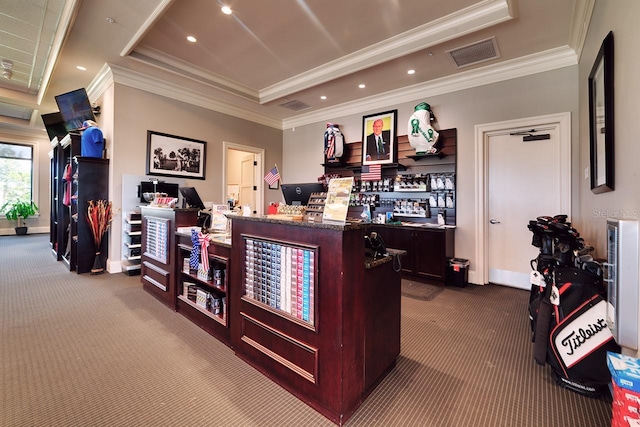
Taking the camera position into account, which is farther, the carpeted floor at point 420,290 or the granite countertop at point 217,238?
the carpeted floor at point 420,290

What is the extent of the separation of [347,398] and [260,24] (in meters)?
3.97

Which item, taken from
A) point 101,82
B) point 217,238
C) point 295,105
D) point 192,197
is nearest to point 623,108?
point 217,238

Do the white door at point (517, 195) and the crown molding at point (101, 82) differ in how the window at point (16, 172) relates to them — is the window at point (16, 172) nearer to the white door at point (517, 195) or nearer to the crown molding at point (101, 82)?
the crown molding at point (101, 82)

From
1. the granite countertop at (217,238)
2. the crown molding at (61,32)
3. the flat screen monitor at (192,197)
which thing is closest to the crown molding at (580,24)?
the granite countertop at (217,238)

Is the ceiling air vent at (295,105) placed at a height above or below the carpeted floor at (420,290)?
above

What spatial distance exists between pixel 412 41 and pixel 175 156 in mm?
4335

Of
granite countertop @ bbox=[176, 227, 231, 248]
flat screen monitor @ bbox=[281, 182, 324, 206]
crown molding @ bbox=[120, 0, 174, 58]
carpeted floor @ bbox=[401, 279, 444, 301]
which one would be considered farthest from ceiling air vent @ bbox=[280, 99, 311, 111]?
carpeted floor @ bbox=[401, 279, 444, 301]

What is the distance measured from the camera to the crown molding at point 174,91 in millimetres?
4504

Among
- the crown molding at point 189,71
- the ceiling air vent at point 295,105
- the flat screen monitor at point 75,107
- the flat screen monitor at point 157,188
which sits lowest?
the flat screen monitor at point 157,188

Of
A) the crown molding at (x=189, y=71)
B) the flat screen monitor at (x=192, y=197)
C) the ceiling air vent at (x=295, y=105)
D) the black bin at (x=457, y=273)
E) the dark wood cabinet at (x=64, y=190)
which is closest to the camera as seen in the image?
the flat screen monitor at (x=192, y=197)

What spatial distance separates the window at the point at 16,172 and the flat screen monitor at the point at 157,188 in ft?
24.3

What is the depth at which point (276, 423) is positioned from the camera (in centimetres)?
156

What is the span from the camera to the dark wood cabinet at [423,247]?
409cm

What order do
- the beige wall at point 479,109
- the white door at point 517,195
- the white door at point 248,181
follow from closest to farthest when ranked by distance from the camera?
1. the beige wall at point 479,109
2. the white door at point 517,195
3. the white door at point 248,181
